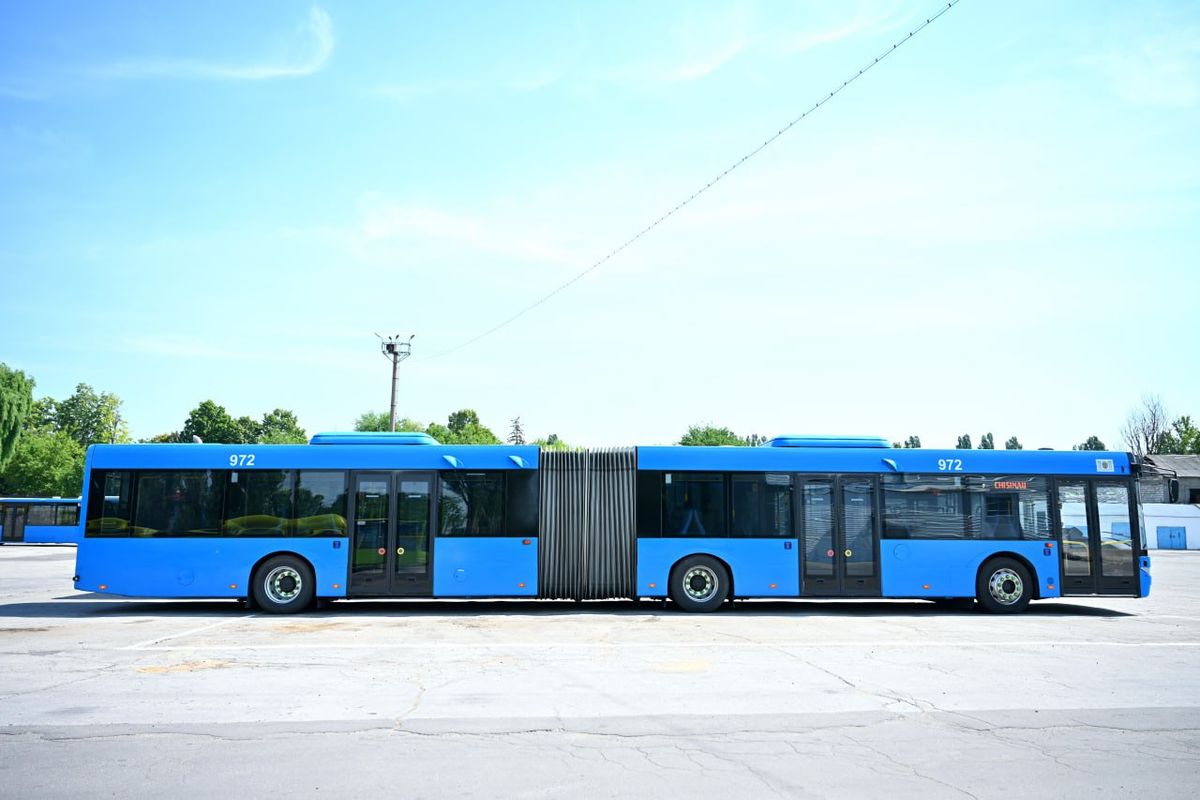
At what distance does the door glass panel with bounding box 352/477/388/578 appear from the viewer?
14797 millimetres

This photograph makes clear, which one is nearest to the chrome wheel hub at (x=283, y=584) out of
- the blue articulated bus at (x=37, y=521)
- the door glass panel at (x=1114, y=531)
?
the door glass panel at (x=1114, y=531)

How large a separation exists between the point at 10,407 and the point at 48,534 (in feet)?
61.3

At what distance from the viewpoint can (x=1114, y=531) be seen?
15.3 m

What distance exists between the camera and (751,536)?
15.2m

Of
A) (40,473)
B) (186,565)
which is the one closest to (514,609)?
(186,565)

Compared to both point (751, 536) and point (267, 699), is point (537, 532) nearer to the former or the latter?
point (751, 536)

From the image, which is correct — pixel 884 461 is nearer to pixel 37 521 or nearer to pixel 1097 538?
pixel 1097 538

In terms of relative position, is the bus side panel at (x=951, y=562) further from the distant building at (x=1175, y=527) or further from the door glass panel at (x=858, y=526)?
the distant building at (x=1175, y=527)

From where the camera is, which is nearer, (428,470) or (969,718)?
(969,718)

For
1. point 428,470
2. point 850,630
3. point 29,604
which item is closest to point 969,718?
point 850,630

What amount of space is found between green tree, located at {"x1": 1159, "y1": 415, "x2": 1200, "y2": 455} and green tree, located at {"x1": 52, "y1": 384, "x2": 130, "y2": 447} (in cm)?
12521

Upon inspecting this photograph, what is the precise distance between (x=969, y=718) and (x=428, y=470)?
10161mm

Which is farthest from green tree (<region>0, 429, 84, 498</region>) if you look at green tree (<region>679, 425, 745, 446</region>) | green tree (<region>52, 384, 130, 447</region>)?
green tree (<region>679, 425, 745, 446</region>)

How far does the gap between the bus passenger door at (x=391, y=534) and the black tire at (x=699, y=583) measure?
4449 millimetres
